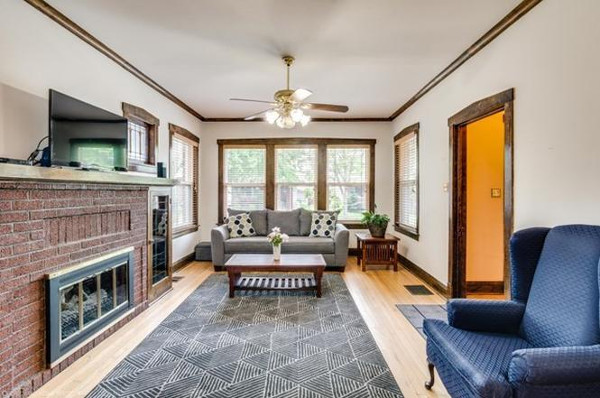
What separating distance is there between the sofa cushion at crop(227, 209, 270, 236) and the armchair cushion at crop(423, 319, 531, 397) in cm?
412

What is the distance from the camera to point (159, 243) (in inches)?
164

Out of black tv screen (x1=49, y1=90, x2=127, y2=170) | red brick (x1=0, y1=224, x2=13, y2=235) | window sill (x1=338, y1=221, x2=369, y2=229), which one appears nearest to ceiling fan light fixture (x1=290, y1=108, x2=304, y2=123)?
black tv screen (x1=49, y1=90, x2=127, y2=170)

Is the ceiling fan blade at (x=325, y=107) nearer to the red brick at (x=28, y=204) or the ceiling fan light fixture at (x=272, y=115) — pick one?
the ceiling fan light fixture at (x=272, y=115)

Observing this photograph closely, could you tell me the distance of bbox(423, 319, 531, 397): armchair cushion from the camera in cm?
147

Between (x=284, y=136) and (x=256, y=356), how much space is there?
14.9 ft

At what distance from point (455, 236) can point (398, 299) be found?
0.98 meters

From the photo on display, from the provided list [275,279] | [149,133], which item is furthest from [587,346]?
[149,133]

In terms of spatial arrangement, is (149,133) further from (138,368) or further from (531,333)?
(531,333)

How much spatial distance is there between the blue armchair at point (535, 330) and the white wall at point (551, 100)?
36 cm

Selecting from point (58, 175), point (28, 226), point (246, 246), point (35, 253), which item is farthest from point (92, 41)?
point (246, 246)

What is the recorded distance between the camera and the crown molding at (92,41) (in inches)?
102

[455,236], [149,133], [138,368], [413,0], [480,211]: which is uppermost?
[413,0]

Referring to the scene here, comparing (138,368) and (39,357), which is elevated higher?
(39,357)

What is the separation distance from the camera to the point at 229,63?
372 cm
